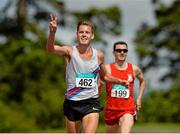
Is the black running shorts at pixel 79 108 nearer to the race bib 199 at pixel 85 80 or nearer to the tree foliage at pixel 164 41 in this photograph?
the race bib 199 at pixel 85 80

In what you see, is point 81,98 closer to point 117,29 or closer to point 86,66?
point 86,66

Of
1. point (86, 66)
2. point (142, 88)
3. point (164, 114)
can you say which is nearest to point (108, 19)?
point (164, 114)

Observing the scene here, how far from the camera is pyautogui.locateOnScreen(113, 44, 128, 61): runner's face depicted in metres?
9.48

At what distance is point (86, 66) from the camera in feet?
24.7

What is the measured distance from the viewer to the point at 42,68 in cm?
3684

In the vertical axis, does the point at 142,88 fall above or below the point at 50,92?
above

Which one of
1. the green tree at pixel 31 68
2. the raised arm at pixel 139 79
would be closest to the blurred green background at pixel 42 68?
the green tree at pixel 31 68

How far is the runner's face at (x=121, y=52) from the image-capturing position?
9484mm

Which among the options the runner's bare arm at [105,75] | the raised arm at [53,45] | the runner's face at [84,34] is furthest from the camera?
the runner's bare arm at [105,75]

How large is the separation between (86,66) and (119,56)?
206cm

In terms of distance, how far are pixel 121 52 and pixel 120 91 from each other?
0.62 meters

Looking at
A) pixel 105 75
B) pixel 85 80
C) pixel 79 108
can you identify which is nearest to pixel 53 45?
pixel 85 80

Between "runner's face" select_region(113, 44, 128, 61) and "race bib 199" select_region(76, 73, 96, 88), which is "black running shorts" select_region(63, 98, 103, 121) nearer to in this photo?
"race bib 199" select_region(76, 73, 96, 88)

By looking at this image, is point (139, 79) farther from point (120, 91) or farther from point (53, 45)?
point (53, 45)
